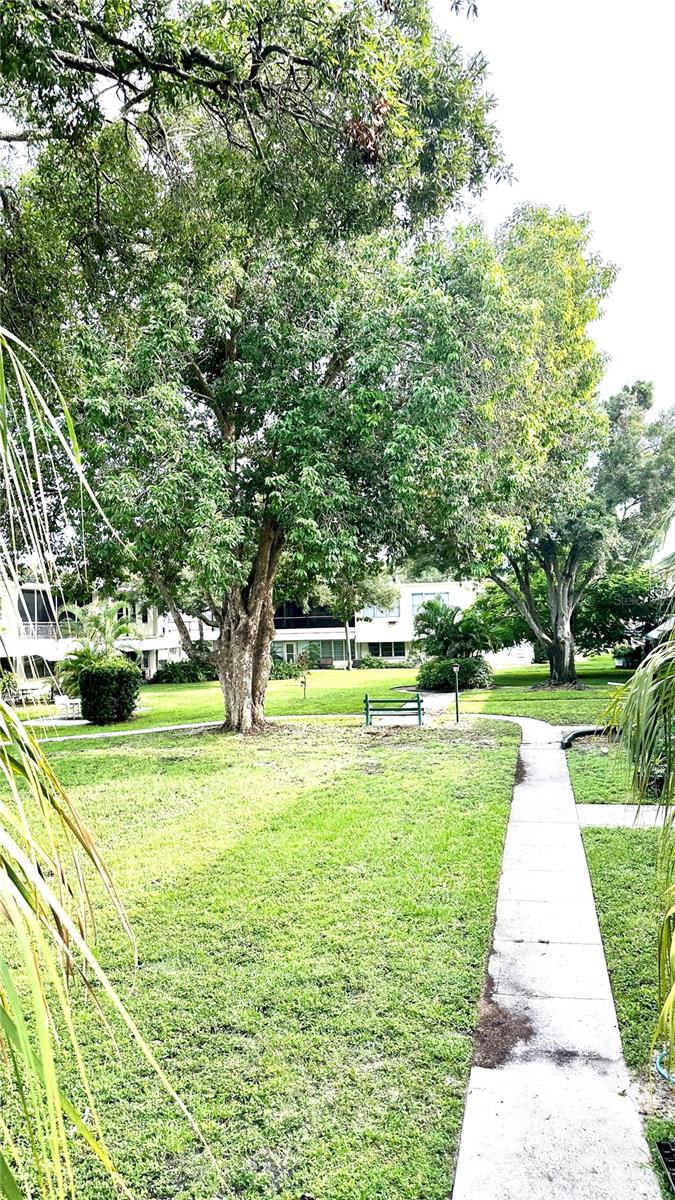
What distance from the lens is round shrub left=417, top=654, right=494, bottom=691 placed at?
2114cm

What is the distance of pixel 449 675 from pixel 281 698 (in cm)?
496

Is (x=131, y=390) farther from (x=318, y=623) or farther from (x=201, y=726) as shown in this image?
(x=318, y=623)

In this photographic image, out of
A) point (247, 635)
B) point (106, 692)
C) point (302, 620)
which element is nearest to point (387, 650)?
point (302, 620)

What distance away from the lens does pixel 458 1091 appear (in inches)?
123

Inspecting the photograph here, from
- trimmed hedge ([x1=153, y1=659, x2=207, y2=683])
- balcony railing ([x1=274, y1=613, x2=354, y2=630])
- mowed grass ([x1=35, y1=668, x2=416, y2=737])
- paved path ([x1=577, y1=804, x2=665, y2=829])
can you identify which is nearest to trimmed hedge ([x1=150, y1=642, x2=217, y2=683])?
trimmed hedge ([x1=153, y1=659, x2=207, y2=683])

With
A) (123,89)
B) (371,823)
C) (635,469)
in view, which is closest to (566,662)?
(635,469)

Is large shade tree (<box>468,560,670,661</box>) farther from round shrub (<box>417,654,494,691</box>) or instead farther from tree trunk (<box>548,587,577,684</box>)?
round shrub (<box>417,654,494,691</box>)

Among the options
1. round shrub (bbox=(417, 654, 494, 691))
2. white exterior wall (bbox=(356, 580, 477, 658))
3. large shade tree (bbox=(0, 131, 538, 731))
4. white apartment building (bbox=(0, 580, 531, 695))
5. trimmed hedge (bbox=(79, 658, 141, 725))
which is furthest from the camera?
white exterior wall (bbox=(356, 580, 477, 658))

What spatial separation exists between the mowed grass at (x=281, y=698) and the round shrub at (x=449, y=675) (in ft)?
3.73

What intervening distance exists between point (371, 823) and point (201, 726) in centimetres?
919

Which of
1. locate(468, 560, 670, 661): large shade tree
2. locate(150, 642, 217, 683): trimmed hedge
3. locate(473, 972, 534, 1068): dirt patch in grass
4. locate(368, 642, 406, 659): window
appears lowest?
locate(473, 972, 534, 1068): dirt patch in grass

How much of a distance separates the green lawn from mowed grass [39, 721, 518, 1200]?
39.7 inches

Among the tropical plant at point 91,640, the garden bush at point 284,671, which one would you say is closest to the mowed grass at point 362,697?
the garden bush at point 284,671

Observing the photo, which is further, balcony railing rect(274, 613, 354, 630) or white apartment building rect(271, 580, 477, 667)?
balcony railing rect(274, 613, 354, 630)
